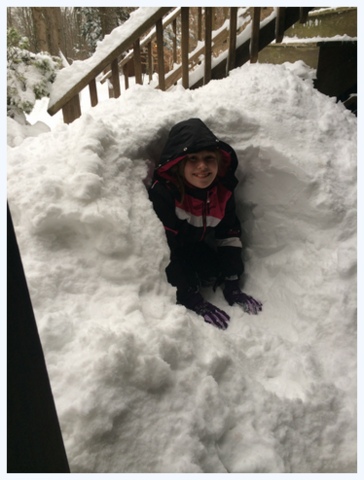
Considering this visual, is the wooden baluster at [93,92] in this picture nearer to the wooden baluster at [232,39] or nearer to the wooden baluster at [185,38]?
the wooden baluster at [185,38]

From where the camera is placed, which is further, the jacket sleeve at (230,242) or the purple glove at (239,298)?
the jacket sleeve at (230,242)

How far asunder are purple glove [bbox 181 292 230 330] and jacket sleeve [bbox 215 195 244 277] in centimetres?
34

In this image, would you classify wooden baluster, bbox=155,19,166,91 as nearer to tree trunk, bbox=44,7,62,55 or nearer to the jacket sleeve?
the jacket sleeve

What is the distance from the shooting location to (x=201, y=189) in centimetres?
234

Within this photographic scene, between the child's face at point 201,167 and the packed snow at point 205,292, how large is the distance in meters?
0.28

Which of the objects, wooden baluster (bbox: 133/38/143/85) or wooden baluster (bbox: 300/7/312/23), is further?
wooden baluster (bbox: 300/7/312/23)

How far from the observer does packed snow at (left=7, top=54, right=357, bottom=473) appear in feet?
4.30

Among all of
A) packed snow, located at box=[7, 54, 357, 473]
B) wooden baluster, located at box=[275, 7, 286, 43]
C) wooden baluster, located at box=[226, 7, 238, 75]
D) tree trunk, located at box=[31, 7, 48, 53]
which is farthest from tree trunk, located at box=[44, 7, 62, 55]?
packed snow, located at box=[7, 54, 357, 473]

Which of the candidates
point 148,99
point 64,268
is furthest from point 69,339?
point 148,99

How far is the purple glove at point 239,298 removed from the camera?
229 centimetres

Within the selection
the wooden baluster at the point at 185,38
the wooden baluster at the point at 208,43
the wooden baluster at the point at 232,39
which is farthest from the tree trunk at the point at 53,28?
the wooden baluster at the point at 232,39

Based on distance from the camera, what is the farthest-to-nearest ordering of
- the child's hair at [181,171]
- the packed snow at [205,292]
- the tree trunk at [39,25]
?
the tree trunk at [39,25], the child's hair at [181,171], the packed snow at [205,292]

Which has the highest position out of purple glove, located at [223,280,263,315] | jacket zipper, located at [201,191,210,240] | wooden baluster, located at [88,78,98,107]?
wooden baluster, located at [88,78,98,107]

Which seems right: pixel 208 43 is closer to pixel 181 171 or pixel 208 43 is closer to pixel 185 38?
pixel 185 38
